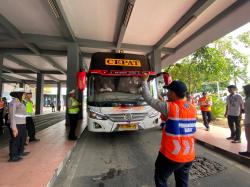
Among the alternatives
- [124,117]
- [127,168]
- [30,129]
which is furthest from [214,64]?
[30,129]

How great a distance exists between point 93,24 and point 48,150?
6236 millimetres

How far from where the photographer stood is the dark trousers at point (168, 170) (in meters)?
2.36

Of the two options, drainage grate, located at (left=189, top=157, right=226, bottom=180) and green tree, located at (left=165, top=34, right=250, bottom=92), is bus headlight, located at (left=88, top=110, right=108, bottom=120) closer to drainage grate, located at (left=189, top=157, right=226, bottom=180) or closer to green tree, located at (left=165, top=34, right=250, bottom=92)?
drainage grate, located at (left=189, top=157, right=226, bottom=180)

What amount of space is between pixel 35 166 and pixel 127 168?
196 centimetres

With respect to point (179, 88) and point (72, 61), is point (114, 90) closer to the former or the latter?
point (179, 88)

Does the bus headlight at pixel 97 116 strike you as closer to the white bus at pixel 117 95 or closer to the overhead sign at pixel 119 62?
the white bus at pixel 117 95

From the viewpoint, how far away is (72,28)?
9719mm

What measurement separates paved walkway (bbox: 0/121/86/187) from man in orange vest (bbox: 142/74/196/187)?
A: 2111 millimetres

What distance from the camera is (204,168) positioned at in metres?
4.28

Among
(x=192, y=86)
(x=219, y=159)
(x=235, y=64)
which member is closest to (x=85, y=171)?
(x=219, y=159)

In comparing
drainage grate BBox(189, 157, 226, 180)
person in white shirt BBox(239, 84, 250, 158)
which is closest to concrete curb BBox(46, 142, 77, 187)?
drainage grate BBox(189, 157, 226, 180)

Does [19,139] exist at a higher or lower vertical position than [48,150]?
higher

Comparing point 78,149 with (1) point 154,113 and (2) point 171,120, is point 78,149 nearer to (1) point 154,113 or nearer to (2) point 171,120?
(1) point 154,113

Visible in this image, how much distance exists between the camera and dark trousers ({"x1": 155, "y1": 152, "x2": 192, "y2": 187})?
92.7 inches
